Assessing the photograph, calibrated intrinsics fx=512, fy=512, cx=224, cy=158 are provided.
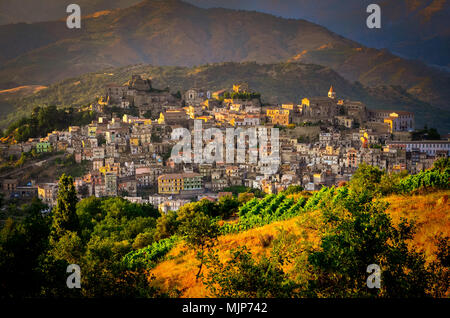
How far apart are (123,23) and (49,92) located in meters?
63.7

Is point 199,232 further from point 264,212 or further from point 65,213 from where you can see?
point 65,213

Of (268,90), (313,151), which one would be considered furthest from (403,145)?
(268,90)

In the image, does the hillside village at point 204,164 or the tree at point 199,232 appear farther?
the hillside village at point 204,164

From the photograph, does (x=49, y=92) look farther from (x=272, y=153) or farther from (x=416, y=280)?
(x=416, y=280)

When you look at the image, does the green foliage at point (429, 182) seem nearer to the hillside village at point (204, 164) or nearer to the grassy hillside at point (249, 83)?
the hillside village at point (204, 164)

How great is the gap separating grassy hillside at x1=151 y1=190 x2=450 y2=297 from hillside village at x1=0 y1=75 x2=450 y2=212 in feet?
57.3

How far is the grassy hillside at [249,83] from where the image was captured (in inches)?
2564

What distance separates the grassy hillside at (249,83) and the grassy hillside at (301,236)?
51752 mm

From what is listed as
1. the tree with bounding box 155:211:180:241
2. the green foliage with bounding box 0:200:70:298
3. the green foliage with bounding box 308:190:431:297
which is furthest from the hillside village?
the green foliage with bounding box 308:190:431:297

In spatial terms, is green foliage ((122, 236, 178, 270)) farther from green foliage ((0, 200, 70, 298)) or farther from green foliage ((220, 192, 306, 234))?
green foliage ((0, 200, 70, 298))

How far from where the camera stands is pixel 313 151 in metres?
38.0

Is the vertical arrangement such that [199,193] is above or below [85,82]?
below

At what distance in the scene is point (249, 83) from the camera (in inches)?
3056

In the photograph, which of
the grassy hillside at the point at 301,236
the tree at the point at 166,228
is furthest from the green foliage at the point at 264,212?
the tree at the point at 166,228
